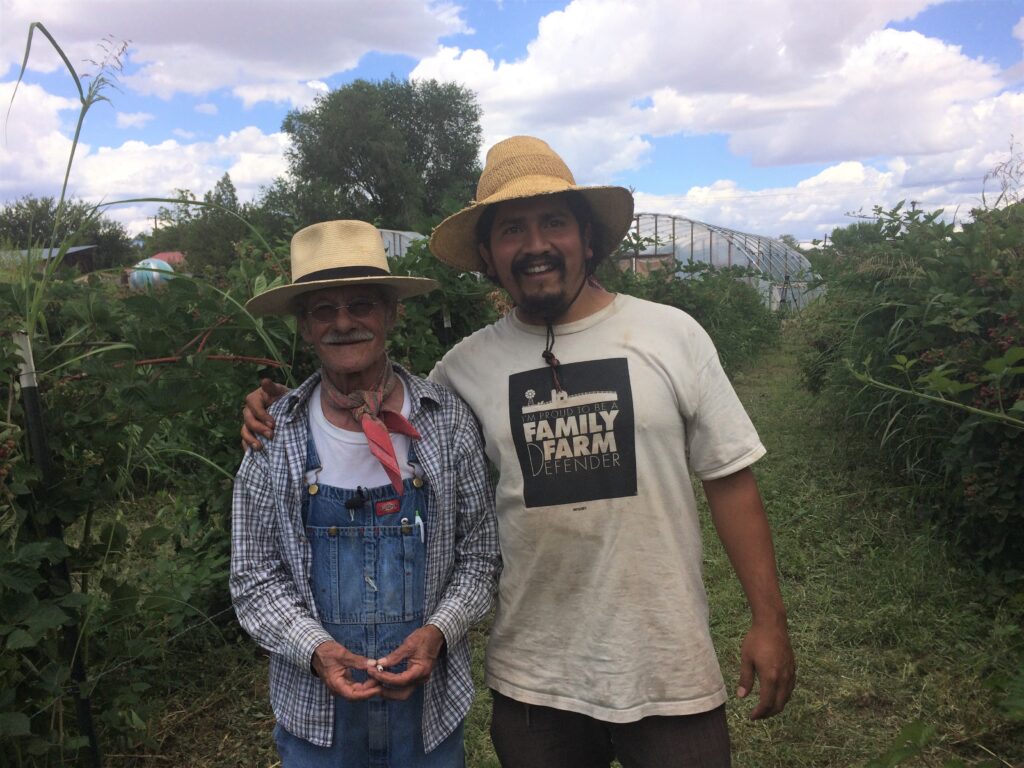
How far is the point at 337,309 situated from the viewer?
1.82 meters

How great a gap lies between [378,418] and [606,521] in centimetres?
55

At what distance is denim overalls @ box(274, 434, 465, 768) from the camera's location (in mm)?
1754

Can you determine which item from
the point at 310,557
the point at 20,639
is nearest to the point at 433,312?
the point at 310,557

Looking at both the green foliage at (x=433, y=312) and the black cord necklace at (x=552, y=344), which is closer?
the black cord necklace at (x=552, y=344)

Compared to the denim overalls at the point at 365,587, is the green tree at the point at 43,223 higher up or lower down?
higher up

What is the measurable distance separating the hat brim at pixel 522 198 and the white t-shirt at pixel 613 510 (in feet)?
1.04

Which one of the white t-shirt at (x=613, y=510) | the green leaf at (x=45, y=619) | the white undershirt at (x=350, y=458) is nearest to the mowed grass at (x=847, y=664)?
the green leaf at (x=45, y=619)

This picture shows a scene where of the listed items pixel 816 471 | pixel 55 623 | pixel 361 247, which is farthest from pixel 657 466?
pixel 816 471

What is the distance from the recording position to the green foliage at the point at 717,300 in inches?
364

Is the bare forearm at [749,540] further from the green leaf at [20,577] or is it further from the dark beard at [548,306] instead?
the green leaf at [20,577]

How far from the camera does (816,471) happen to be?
6195 mm

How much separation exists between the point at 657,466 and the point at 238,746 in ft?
7.58

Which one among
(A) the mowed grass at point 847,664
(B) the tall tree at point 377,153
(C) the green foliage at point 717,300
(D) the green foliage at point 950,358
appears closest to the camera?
(A) the mowed grass at point 847,664

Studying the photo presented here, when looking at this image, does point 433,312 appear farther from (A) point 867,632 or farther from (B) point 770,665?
(B) point 770,665
